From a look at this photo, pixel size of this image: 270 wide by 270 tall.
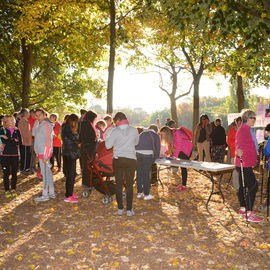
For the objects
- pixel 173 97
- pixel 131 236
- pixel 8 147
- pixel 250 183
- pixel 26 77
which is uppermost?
pixel 26 77

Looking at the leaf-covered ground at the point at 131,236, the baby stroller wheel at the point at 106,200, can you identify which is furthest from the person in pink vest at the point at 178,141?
the baby stroller wheel at the point at 106,200

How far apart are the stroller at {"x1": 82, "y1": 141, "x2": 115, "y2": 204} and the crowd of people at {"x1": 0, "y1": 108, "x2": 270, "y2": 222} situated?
1.31 feet

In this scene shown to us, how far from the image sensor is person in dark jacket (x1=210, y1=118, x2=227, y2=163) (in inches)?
496

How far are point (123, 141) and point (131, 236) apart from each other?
6.35ft

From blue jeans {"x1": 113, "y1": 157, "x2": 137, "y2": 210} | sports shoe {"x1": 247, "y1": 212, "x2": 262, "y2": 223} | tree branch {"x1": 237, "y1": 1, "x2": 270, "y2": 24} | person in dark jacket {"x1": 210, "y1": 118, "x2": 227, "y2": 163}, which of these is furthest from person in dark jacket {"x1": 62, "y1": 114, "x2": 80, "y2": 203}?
person in dark jacket {"x1": 210, "y1": 118, "x2": 227, "y2": 163}

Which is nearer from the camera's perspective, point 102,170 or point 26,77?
point 102,170

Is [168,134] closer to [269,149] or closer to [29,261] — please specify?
[269,149]

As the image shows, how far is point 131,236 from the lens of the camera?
19.6 ft

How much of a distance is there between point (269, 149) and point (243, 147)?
49 centimetres

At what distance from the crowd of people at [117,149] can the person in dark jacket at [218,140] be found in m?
1.87

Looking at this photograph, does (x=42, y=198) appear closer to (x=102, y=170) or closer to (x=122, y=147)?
(x=102, y=170)

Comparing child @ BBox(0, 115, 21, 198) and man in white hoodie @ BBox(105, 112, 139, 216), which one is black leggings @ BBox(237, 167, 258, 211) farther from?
child @ BBox(0, 115, 21, 198)

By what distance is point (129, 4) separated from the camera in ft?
50.5

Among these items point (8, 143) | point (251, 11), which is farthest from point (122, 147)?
point (251, 11)
